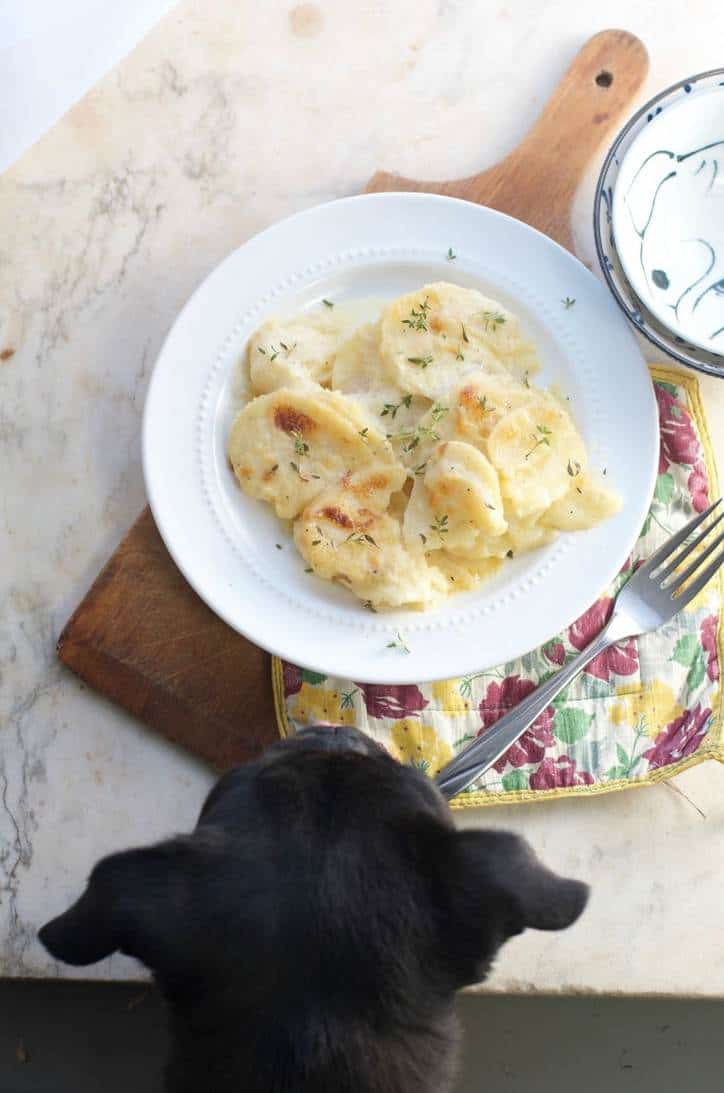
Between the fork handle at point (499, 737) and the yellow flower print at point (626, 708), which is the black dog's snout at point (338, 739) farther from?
the yellow flower print at point (626, 708)

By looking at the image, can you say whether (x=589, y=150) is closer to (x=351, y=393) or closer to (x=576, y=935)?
(x=351, y=393)

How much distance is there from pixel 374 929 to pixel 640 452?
810mm

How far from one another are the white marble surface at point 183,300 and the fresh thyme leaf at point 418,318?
385 millimetres

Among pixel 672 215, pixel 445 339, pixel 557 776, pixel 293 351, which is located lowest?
pixel 557 776

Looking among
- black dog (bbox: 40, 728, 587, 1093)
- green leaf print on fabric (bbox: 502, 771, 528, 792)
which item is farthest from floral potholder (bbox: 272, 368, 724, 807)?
black dog (bbox: 40, 728, 587, 1093)

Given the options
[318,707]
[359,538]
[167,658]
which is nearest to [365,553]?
[359,538]

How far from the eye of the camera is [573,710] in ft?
4.91

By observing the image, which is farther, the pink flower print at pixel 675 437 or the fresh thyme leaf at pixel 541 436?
the pink flower print at pixel 675 437

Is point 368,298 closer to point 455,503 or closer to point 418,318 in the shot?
point 418,318

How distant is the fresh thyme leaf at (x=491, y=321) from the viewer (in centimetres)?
150

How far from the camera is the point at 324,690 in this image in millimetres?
1487

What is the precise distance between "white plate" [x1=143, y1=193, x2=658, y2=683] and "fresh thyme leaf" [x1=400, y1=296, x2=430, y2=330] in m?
0.13

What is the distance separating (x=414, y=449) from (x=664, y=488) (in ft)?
1.35

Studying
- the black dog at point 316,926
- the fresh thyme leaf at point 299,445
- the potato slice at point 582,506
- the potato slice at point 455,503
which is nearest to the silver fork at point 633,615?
the potato slice at point 582,506
